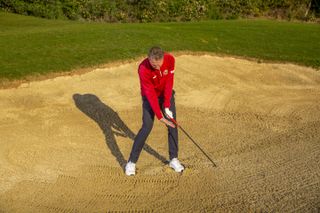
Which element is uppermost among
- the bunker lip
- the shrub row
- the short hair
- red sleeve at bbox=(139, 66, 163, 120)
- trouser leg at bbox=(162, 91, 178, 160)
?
the short hair

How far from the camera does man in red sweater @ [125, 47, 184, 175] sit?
8337 mm

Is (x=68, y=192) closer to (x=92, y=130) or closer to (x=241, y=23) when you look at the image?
(x=92, y=130)

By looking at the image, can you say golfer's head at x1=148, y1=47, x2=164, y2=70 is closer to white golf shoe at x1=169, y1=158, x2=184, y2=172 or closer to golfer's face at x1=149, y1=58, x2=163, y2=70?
golfer's face at x1=149, y1=58, x2=163, y2=70

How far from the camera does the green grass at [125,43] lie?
49.0 ft

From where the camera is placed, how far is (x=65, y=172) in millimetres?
9430

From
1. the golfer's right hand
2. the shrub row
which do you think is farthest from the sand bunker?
the shrub row

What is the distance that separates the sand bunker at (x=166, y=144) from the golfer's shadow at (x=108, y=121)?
3cm

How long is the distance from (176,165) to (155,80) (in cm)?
187

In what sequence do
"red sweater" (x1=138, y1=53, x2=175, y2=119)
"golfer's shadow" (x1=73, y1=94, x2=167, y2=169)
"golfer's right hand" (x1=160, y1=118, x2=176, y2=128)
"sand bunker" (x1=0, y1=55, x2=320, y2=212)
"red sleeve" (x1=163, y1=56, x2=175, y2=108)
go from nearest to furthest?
"sand bunker" (x1=0, y1=55, x2=320, y2=212)
"red sweater" (x1=138, y1=53, x2=175, y2=119)
"golfer's right hand" (x1=160, y1=118, x2=176, y2=128)
"red sleeve" (x1=163, y1=56, x2=175, y2=108)
"golfer's shadow" (x1=73, y1=94, x2=167, y2=169)

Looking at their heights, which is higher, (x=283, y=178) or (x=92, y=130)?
(x=283, y=178)

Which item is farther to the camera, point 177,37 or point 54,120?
point 177,37

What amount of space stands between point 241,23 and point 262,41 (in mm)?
3879

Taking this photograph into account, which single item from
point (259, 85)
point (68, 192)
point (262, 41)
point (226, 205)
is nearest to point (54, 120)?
point (68, 192)

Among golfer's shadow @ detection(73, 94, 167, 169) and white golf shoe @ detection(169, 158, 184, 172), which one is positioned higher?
white golf shoe @ detection(169, 158, 184, 172)
